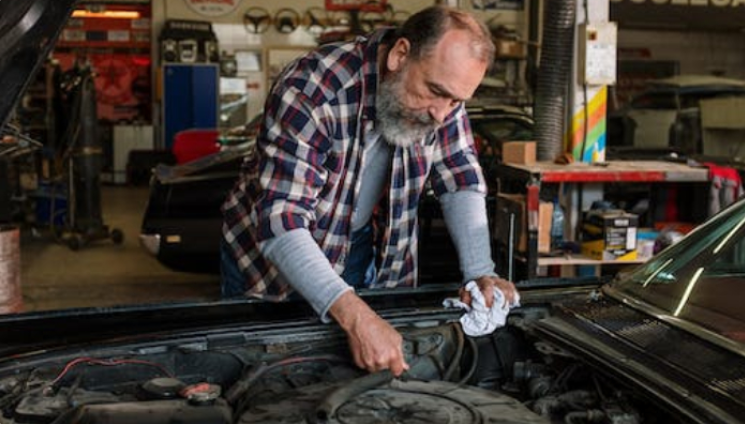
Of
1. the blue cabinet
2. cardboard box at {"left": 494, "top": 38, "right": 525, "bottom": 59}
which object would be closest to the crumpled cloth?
cardboard box at {"left": 494, "top": 38, "right": 525, "bottom": 59}

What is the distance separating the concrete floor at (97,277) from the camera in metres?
5.62

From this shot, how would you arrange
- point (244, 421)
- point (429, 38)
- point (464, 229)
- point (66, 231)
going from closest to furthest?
point (244, 421), point (429, 38), point (464, 229), point (66, 231)

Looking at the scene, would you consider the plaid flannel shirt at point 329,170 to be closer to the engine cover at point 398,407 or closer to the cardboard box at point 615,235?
the engine cover at point 398,407

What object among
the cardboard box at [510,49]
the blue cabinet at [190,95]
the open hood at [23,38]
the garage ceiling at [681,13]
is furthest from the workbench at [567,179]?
the blue cabinet at [190,95]

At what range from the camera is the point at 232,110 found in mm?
12414

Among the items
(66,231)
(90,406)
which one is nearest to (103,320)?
(90,406)

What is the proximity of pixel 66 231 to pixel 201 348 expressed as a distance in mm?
5973

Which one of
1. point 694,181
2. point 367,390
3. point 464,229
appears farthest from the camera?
point 694,181

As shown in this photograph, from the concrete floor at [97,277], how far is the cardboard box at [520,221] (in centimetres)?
196

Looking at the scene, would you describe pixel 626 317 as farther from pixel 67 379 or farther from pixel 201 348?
pixel 67 379

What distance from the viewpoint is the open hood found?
1.45 metres

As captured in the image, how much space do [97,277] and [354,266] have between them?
13.8 feet

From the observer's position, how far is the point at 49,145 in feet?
24.5

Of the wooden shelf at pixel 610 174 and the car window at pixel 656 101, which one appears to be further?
the car window at pixel 656 101
